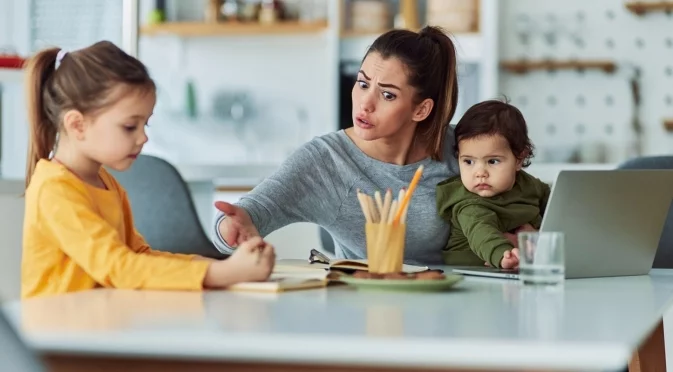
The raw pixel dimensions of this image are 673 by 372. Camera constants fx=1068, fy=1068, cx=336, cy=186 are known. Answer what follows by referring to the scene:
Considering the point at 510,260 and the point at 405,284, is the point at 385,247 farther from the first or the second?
the point at 510,260

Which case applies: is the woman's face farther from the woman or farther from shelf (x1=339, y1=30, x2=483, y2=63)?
shelf (x1=339, y1=30, x2=483, y2=63)

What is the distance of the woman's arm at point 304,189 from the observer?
80.0 inches

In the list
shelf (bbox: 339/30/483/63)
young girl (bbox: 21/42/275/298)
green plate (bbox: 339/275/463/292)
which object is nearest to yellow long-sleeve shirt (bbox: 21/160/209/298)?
young girl (bbox: 21/42/275/298)

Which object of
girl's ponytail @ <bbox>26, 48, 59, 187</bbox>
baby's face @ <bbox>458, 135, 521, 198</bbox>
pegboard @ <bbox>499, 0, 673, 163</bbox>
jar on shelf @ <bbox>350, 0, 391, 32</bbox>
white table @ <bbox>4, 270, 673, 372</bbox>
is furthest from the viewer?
jar on shelf @ <bbox>350, 0, 391, 32</bbox>

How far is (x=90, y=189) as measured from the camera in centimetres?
155

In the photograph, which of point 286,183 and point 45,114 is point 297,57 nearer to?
point 286,183

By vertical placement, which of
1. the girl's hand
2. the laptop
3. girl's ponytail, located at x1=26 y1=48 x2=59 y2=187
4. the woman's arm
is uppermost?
girl's ponytail, located at x1=26 y1=48 x2=59 y2=187

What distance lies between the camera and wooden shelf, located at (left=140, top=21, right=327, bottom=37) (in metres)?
5.89

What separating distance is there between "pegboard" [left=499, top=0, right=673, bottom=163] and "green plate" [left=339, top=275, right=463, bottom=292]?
430 centimetres

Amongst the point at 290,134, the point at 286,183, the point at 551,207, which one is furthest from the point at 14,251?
the point at 290,134

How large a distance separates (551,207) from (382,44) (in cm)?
62

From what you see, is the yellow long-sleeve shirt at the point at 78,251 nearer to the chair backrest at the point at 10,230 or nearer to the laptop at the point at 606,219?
the laptop at the point at 606,219

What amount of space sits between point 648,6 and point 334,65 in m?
1.66

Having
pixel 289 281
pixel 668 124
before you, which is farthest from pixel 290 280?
pixel 668 124
